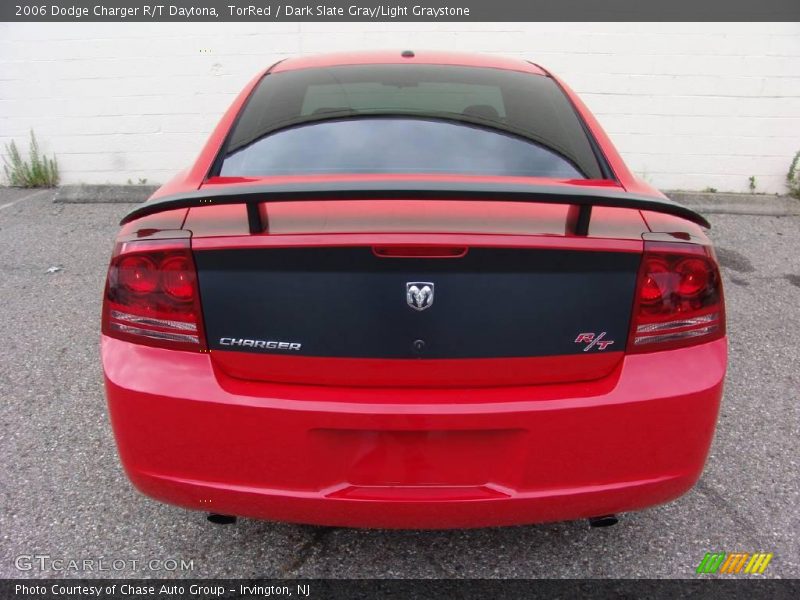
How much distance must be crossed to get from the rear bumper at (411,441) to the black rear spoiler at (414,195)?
413 millimetres

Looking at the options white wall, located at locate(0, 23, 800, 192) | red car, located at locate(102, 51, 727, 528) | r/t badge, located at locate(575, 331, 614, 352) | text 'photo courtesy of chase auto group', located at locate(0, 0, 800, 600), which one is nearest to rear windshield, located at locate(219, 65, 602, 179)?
text 'photo courtesy of chase auto group', located at locate(0, 0, 800, 600)

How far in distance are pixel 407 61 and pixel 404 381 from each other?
5.57 feet

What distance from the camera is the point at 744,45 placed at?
21.0ft

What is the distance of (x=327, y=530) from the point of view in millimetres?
2283

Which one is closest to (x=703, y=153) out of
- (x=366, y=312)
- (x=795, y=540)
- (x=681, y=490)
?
(x=795, y=540)

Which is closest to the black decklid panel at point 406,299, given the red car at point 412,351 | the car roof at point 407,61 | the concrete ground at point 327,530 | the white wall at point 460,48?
the red car at point 412,351

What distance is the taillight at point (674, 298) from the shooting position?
169 cm

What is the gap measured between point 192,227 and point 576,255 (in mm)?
1031

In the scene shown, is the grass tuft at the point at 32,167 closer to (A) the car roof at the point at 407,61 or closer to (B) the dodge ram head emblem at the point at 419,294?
(A) the car roof at the point at 407,61

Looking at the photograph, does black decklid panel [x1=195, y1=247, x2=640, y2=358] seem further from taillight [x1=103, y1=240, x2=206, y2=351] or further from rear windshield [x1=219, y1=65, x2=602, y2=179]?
rear windshield [x1=219, y1=65, x2=602, y2=179]

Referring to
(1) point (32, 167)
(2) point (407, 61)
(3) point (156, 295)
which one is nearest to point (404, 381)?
(3) point (156, 295)

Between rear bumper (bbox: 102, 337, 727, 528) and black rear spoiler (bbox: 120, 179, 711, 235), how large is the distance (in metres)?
0.41

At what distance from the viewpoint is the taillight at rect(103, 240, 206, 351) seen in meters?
1.67

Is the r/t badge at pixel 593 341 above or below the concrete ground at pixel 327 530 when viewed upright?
above
